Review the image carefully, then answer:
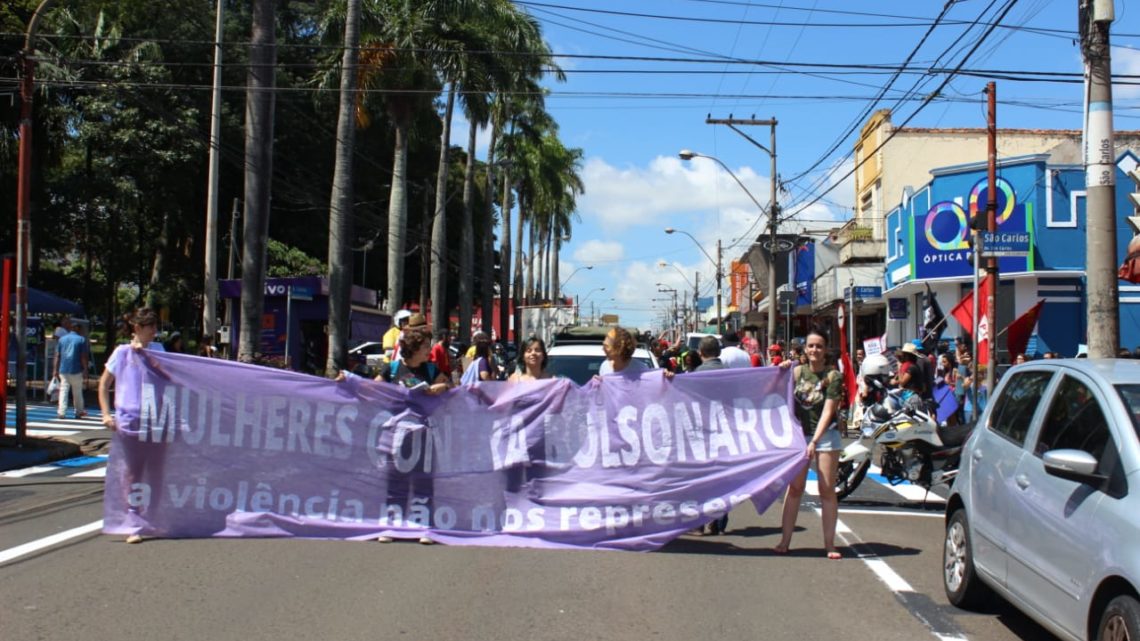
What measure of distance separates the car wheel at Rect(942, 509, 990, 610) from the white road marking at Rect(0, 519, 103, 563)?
255 inches

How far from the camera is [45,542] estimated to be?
27.2 feet

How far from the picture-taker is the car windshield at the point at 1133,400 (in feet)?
15.9

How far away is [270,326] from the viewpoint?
109 feet

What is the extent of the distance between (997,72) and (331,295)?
15054mm

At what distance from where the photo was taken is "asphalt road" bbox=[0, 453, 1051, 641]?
5980 mm

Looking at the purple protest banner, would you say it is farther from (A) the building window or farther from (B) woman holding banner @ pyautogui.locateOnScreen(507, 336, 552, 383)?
(A) the building window

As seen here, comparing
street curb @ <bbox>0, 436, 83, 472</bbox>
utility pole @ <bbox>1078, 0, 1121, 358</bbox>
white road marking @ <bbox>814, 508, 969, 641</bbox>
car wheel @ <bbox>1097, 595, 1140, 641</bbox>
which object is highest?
utility pole @ <bbox>1078, 0, 1121, 358</bbox>

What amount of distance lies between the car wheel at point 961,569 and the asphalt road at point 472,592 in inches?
4.2

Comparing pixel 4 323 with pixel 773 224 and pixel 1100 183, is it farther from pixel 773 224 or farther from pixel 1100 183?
pixel 773 224

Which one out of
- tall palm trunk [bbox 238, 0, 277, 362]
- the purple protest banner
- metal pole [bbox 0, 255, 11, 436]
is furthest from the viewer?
tall palm trunk [bbox 238, 0, 277, 362]

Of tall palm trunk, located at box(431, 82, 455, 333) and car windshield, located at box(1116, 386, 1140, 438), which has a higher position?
tall palm trunk, located at box(431, 82, 455, 333)

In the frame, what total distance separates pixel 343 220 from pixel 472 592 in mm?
19483

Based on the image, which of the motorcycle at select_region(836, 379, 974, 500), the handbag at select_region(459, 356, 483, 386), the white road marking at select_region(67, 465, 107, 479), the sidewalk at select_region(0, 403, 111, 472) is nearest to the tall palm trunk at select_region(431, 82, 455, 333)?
the sidewalk at select_region(0, 403, 111, 472)

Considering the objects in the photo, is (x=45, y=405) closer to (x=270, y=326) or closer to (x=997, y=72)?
(x=270, y=326)
